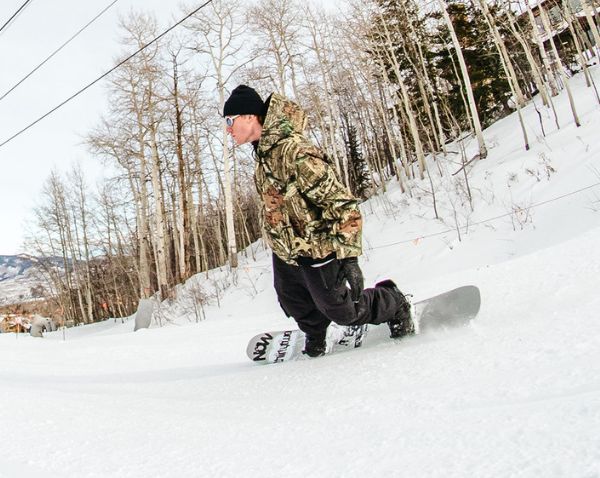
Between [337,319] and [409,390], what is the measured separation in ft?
2.04

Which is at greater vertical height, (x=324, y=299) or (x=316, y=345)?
(x=324, y=299)

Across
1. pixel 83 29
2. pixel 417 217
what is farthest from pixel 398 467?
pixel 417 217

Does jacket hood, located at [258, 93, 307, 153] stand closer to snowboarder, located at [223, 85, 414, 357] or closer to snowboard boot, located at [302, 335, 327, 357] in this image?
snowboarder, located at [223, 85, 414, 357]

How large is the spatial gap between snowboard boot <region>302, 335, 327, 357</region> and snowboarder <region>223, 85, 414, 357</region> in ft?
1.44

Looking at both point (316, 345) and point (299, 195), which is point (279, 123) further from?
point (316, 345)

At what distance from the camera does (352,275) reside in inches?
75.0

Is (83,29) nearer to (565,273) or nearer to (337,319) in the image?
→ (337,319)

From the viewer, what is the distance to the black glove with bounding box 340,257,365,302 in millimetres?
1894

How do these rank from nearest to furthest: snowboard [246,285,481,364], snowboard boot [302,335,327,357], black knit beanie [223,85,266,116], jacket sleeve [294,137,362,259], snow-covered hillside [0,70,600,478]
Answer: snow-covered hillside [0,70,600,478]
jacket sleeve [294,137,362,259]
black knit beanie [223,85,266,116]
snowboard [246,285,481,364]
snowboard boot [302,335,327,357]

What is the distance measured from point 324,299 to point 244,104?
0.99m

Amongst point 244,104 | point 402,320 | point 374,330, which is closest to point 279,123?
point 244,104

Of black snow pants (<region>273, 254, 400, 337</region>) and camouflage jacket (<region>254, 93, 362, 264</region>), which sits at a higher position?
camouflage jacket (<region>254, 93, 362, 264</region>)

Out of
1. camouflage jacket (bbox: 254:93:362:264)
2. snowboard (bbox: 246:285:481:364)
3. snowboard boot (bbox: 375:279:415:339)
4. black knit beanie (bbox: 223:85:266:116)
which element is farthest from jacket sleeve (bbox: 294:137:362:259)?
snowboard (bbox: 246:285:481:364)

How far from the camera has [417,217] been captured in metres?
10.3
